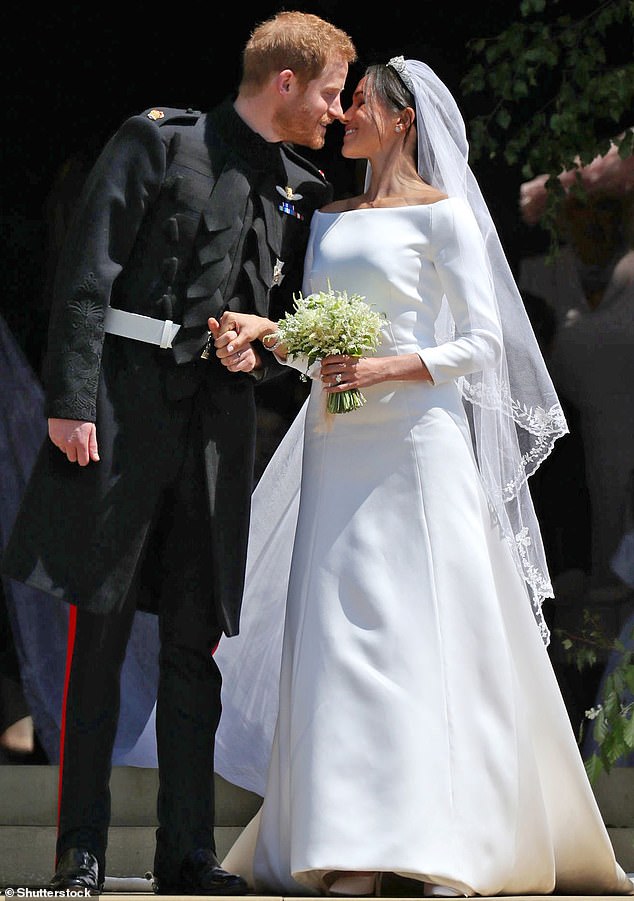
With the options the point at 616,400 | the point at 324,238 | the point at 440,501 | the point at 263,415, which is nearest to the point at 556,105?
the point at 616,400

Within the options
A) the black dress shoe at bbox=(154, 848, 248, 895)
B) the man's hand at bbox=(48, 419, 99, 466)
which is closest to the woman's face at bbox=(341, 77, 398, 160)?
the man's hand at bbox=(48, 419, 99, 466)

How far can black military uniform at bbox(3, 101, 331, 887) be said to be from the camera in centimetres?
321

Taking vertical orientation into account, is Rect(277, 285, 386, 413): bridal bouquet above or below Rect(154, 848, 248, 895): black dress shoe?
above

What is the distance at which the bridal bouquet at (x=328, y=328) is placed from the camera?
322 centimetres

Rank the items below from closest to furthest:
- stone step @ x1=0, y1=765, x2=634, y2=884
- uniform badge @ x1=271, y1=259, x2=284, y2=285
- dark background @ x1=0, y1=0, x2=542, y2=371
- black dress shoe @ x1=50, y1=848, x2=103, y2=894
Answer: black dress shoe @ x1=50, y1=848, x2=103, y2=894, uniform badge @ x1=271, y1=259, x2=284, y2=285, stone step @ x1=0, y1=765, x2=634, y2=884, dark background @ x1=0, y1=0, x2=542, y2=371

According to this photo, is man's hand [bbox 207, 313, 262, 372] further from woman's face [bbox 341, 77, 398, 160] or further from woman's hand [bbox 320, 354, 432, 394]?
woman's face [bbox 341, 77, 398, 160]

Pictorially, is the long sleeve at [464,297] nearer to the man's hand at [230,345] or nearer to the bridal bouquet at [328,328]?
the bridal bouquet at [328,328]

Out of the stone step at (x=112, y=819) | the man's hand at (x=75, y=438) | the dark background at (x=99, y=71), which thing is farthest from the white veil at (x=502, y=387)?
the dark background at (x=99, y=71)

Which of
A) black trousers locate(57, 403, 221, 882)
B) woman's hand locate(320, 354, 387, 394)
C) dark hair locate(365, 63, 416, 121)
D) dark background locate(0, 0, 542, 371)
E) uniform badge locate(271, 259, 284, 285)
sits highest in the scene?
dark background locate(0, 0, 542, 371)

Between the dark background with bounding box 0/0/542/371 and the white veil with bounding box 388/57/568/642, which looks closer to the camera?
the white veil with bounding box 388/57/568/642

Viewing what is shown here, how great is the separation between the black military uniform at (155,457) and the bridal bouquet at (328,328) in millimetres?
202

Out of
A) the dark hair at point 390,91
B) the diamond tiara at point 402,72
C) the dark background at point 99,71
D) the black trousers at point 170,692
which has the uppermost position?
the dark background at point 99,71

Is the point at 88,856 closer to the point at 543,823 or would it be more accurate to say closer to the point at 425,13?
the point at 543,823

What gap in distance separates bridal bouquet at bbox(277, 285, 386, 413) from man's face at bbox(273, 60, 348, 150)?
46cm
